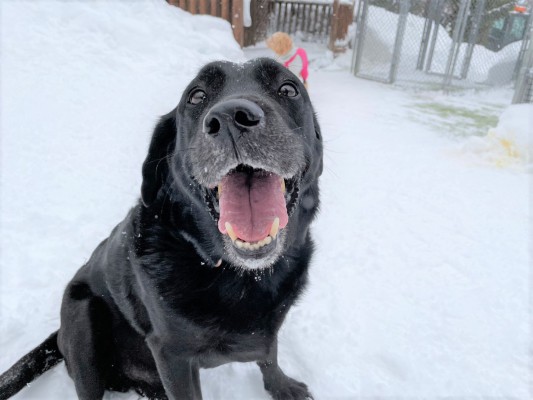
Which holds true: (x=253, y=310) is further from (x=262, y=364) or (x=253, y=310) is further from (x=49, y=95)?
(x=49, y=95)

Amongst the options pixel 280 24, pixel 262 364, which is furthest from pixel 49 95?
pixel 280 24

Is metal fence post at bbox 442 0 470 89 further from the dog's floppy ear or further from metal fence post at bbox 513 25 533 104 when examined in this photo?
the dog's floppy ear

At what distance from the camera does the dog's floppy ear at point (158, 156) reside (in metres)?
1.78

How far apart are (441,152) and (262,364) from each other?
423cm

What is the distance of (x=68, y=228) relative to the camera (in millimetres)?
3016

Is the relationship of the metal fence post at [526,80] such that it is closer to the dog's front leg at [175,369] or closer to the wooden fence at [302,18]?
the dog's front leg at [175,369]

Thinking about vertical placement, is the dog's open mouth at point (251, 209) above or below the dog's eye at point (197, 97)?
below

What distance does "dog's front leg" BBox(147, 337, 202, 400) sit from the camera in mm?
1586

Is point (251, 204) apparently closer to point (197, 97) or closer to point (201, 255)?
point (201, 255)

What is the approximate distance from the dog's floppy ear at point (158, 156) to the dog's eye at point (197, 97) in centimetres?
19

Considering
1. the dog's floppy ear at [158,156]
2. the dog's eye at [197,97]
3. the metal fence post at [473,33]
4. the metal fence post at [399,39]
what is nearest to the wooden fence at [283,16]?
the metal fence post at [399,39]

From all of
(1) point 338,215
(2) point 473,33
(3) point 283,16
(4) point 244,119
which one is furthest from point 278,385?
(3) point 283,16

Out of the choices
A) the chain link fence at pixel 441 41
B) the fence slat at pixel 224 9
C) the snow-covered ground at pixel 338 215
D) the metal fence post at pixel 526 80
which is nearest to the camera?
the snow-covered ground at pixel 338 215

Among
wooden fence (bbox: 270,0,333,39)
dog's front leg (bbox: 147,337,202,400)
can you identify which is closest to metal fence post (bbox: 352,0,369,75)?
wooden fence (bbox: 270,0,333,39)
